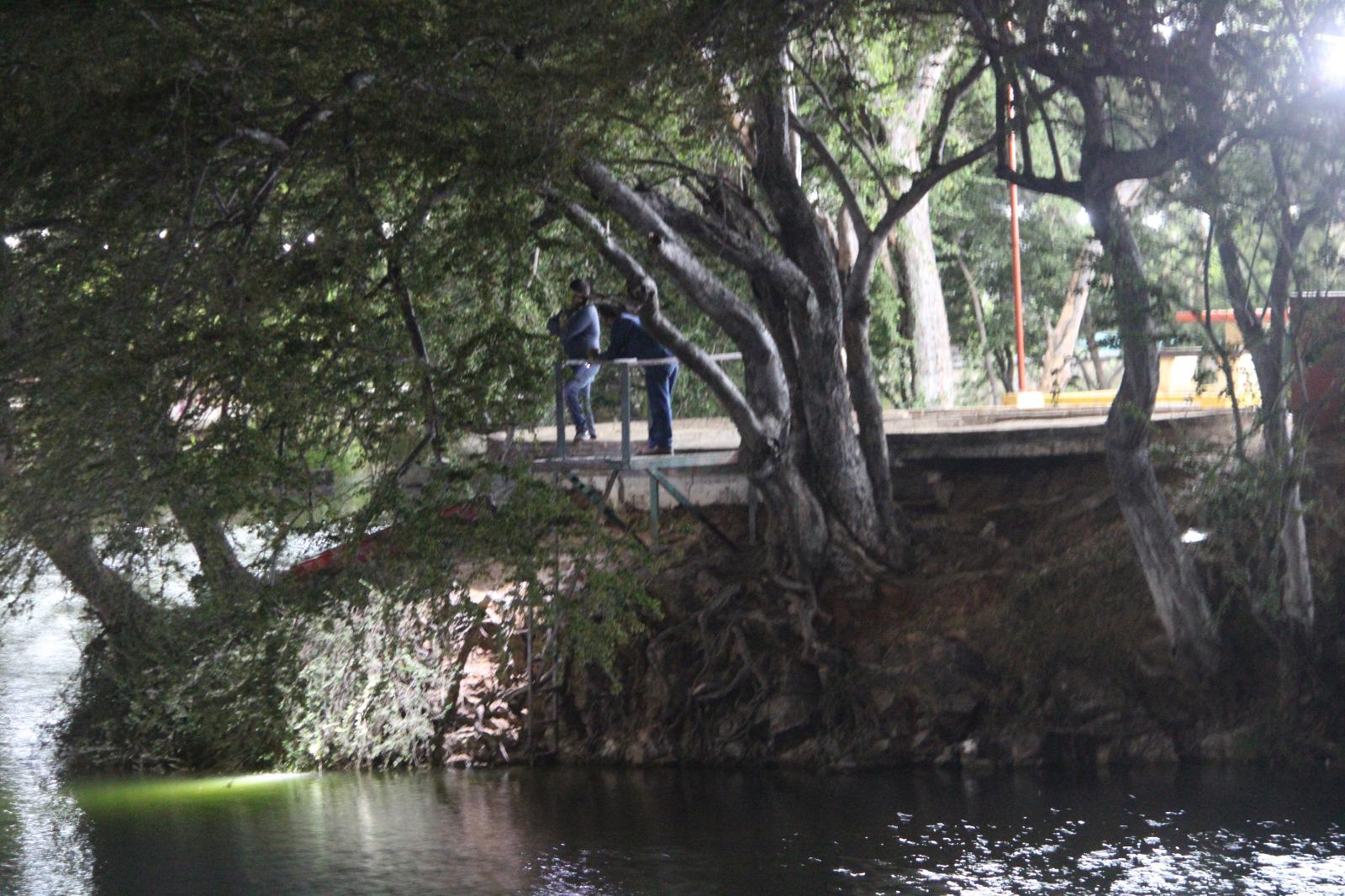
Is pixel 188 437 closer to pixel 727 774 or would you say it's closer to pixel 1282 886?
pixel 727 774

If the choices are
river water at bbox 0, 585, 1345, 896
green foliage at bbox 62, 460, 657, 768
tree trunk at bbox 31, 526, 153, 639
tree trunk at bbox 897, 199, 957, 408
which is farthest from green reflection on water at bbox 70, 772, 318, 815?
tree trunk at bbox 897, 199, 957, 408

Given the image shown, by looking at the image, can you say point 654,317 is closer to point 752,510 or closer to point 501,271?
point 501,271

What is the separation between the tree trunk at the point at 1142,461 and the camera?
1306 cm

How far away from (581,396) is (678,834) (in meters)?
5.75

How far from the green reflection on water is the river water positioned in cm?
4

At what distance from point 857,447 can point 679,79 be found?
5.92 meters

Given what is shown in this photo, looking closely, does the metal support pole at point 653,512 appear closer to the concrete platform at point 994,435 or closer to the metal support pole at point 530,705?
the concrete platform at point 994,435

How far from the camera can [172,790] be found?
16.9m

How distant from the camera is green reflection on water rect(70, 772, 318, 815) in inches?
637

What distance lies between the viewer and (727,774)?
16.4m

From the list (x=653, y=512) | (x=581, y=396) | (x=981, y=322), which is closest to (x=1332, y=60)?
(x=581, y=396)

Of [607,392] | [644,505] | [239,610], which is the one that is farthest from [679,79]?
[607,392]

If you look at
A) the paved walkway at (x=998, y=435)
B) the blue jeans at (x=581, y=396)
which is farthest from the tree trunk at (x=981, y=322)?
the blue jeans at (x=581, y=396)

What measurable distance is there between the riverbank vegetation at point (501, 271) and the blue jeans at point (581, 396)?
2.47 ft
